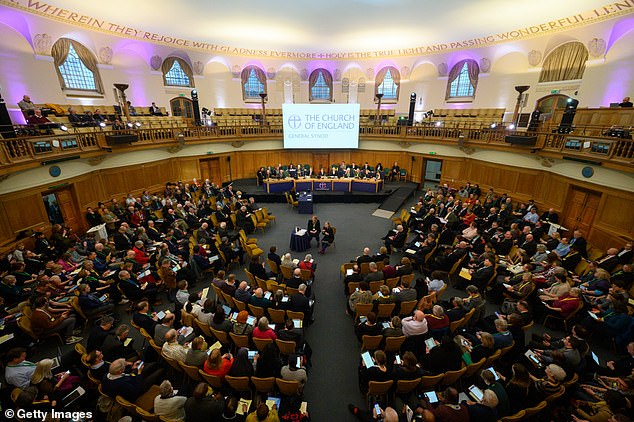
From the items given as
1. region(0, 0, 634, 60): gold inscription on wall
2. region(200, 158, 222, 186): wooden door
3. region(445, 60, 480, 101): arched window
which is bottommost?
region(200, 158, 222, 186): wooden door

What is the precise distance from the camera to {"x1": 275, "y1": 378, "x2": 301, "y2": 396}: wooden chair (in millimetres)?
3971

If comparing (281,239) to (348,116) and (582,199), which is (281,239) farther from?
(582,199)

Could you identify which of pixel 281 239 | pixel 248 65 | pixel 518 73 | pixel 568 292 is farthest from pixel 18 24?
pixel 518 73

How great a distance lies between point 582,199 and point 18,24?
80.3ft

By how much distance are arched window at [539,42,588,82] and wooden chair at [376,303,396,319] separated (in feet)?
55.8

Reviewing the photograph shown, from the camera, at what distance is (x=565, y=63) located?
48.0 ft

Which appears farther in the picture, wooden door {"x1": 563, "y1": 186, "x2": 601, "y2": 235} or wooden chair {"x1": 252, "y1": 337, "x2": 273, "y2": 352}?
wooden door {"x1": 563, "y1": 186, "x2": 601, "y2": 235}

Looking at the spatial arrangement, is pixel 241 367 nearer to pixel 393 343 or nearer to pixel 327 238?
pixel 393 343

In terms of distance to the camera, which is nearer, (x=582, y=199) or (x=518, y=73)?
(x=582, y=199)

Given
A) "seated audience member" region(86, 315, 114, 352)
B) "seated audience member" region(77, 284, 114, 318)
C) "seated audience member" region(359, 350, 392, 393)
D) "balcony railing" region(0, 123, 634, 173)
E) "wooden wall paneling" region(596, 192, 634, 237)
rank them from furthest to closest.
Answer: "wooden wall paneling" region(596, 192, 634, 237), "balcony railing" region(0, 123, 634, 173), "seated audience member" region(77, 284, 114, 318), "seated audience member" region(86, 315, 114, 352), "seated audience member" region(359, 350, 392, 393)

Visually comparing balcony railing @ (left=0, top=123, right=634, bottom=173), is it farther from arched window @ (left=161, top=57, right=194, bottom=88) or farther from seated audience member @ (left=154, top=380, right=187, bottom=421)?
seated audience member @ (left=154, top=380, right=187, bottom=421)

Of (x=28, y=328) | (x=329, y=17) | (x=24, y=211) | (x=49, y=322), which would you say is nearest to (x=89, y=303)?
(x=49, y=322)

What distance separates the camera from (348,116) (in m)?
16.9

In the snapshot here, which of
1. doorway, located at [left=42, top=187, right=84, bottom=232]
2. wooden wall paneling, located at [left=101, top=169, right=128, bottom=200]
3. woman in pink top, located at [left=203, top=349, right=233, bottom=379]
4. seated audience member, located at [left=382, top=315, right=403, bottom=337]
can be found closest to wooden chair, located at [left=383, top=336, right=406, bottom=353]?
seated audience member, located at [left=382, top=315, right=403, bottom=337]
